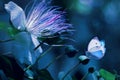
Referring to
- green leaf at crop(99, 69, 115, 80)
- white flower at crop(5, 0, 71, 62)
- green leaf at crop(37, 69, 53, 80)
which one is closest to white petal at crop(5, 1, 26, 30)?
white flower at crop(5, 0, 71, 62)

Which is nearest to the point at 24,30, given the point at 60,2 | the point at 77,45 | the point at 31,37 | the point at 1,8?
the point at 31,37

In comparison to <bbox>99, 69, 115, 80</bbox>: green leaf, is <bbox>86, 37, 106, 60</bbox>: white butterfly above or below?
above

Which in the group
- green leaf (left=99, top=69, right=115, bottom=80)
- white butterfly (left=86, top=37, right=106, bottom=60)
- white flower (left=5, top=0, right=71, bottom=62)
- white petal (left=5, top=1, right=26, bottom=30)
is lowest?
green leaf (left=99, top=69, right=115, bottom=80)

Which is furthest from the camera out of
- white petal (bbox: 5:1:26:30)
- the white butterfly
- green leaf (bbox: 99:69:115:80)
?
green leaf (bbox: 99:69:115:80)

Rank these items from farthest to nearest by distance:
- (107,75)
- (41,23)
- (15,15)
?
(107,75), (41,23), (15,15)

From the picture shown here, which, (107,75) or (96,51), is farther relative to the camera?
(107,75)

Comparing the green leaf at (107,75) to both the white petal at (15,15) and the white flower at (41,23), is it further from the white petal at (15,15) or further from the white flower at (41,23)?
the white petal at (15,15)

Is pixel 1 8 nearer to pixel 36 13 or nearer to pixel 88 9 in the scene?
pixel 36 13

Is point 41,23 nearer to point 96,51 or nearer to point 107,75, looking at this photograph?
point 96,51

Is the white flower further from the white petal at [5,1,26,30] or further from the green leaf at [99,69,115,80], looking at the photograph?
the green leaf at [99,69,115,80]

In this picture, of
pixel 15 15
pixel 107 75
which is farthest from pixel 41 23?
pixel 107 75

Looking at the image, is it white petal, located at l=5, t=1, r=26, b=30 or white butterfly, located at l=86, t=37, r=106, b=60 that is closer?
white petal, located at l=5, t=1, r=26, b=30
